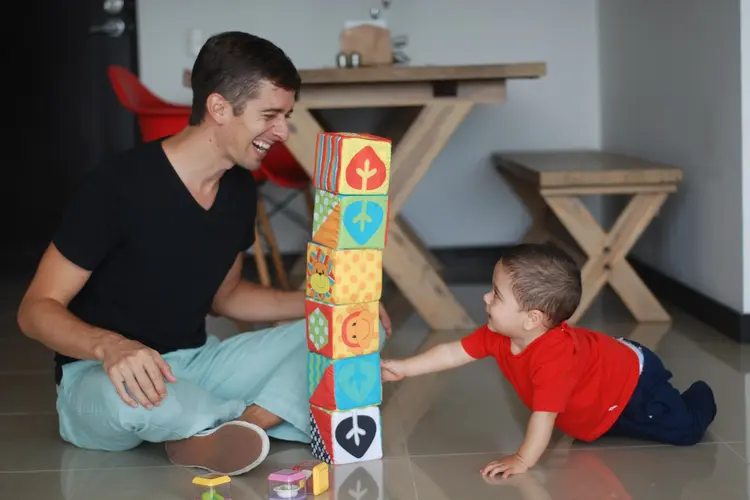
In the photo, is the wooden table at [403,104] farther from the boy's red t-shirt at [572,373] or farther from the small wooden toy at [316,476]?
the small wooden toy at [316,476]

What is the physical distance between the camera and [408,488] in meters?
2.15

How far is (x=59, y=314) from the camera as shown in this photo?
2.21 m

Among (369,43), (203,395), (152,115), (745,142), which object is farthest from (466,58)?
(203,395)

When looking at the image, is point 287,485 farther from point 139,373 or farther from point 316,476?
point 139,373

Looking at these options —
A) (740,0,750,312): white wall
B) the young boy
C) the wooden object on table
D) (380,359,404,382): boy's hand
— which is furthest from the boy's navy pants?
the wooden object on table

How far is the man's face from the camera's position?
2309mm

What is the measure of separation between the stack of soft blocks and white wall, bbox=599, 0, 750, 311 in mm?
1620

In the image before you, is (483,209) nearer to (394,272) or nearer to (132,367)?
(394,272)

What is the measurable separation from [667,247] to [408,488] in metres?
2.34

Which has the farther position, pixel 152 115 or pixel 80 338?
pixel 152 115

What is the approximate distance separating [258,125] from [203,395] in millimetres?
604

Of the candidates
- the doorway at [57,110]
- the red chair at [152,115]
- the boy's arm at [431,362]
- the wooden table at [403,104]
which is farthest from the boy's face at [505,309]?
the doorway at [57,110]

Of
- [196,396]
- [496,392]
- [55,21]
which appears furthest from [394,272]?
[55,21]

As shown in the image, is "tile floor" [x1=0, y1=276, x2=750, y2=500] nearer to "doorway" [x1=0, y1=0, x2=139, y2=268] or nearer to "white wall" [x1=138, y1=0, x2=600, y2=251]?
"white wall" [x1=138, y1=0, x2=600, y2=251]
